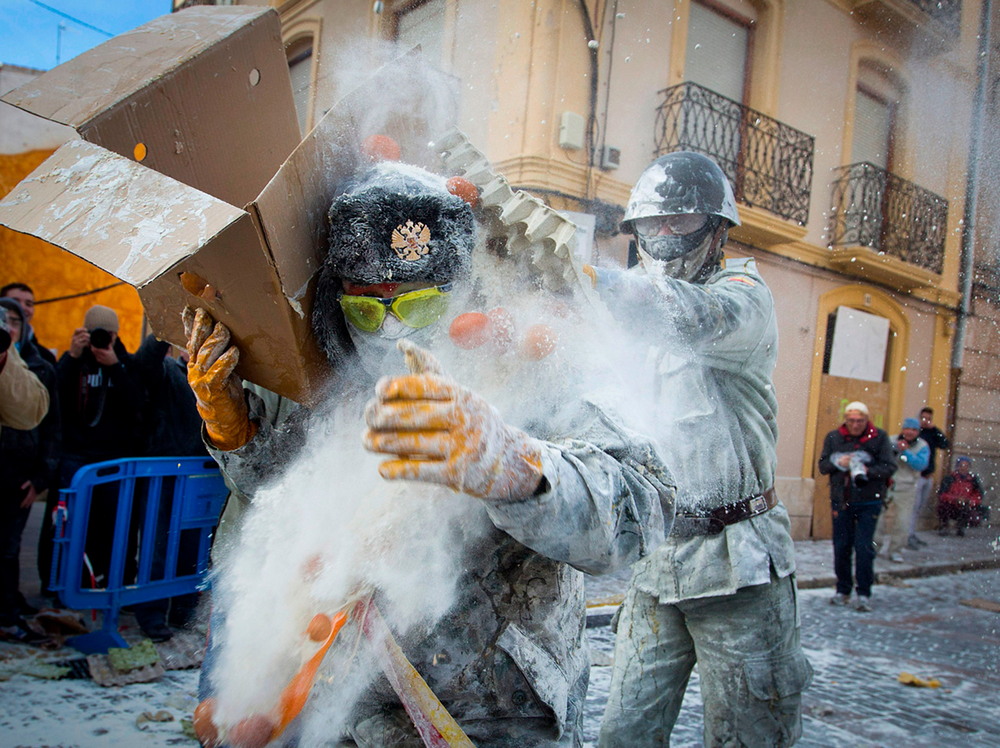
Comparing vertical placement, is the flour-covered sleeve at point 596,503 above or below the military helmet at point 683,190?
below

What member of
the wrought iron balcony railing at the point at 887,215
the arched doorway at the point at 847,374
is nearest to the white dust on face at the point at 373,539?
the wrought iron balcony railing at the point at 887,215

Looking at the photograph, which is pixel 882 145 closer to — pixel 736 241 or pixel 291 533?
pixel 736 241

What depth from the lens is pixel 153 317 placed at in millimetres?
1491

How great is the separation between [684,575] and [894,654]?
13.1ft

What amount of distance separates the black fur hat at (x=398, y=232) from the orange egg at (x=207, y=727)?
0.87 metres

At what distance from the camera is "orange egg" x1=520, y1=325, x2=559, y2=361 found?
133cm

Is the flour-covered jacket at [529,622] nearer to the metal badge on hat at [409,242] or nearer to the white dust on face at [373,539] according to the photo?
the white dust on face at [373,539]

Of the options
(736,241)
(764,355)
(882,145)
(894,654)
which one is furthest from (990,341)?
(764,355)

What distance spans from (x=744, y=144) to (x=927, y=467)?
462 centimetres

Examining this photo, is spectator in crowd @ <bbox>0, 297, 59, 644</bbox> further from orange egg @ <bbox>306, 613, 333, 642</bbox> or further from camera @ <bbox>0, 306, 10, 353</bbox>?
orange egg @ <bbox>306, 613, 333, 642</bbox>

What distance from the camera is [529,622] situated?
135cm

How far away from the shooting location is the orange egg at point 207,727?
1.33 metres

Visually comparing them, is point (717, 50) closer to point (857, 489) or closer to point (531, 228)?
point (857, 489)

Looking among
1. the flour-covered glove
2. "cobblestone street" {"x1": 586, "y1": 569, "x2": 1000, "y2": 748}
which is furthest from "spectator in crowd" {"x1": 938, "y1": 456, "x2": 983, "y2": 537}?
the flour-covered glove
